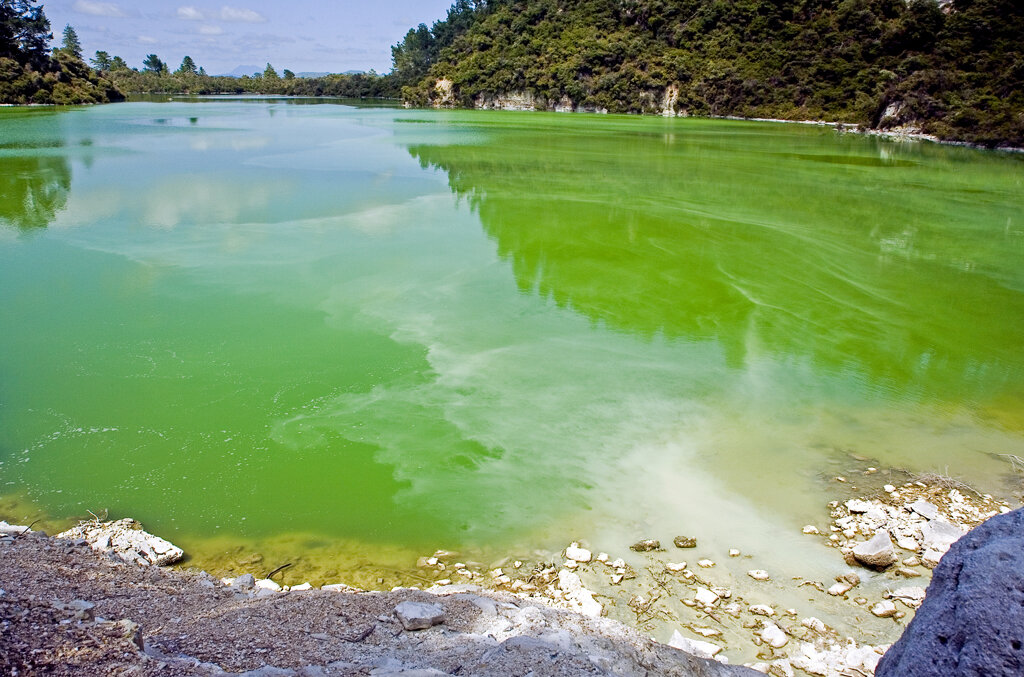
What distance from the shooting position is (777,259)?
518 inches

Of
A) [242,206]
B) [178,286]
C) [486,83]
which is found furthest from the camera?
[486,83]

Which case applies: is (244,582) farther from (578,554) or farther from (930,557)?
(930,557)

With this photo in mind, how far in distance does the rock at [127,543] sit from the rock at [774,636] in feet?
13.1

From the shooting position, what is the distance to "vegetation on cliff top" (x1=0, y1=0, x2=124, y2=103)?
194 ft

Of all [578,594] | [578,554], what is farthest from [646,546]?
[578,594]

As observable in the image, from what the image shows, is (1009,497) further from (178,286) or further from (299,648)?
(178,286)

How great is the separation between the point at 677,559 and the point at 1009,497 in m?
3.12

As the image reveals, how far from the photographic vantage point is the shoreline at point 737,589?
161 inches

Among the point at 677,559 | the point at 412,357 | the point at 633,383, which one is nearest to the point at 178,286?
the point at 412,357

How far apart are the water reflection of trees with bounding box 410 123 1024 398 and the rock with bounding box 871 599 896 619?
4.44 metres

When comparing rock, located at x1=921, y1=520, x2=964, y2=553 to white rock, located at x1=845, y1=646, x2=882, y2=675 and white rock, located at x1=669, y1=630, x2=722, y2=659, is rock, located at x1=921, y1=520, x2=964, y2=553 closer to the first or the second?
white rock, located at x1=845, y1=646, x2=882, y2=675

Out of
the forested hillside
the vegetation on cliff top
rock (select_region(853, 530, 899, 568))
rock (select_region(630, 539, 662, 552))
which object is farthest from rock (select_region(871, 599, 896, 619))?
the vegetation on cliff top

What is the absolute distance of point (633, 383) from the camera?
8.02 m

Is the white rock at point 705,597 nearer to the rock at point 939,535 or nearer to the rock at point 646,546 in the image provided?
the rock at point 646,546
